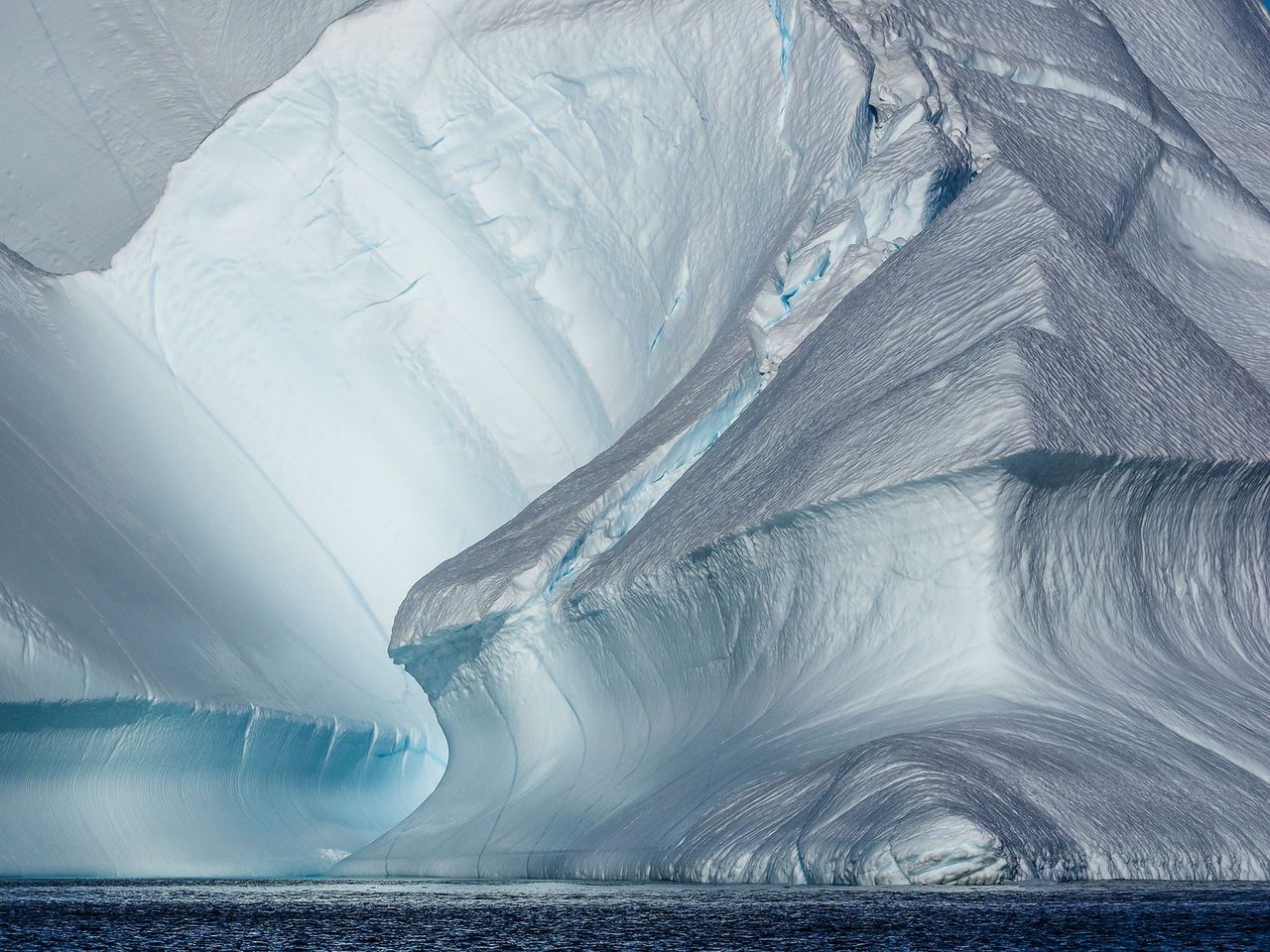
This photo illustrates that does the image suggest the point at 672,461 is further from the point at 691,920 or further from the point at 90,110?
the point at 90,110

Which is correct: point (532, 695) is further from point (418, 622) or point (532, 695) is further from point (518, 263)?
point (518, 263)

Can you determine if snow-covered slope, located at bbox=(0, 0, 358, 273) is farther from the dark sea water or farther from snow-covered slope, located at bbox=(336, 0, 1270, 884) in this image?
the dark sea water

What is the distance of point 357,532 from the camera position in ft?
55.5

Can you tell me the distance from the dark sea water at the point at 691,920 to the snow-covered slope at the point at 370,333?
6609 mm

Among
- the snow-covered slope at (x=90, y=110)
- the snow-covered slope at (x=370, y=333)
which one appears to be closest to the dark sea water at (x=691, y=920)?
the snow-covered slope at (x=370, y=333)

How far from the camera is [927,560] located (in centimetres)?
941

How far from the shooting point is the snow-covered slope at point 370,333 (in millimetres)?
14586

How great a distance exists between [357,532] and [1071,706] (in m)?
9.51

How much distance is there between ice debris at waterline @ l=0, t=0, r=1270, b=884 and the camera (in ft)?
29.7

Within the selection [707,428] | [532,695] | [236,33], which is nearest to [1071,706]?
[707,428]

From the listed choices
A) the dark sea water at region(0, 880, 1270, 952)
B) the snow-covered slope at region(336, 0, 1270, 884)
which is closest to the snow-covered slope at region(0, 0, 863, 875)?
the snow-covered slope at region(336, 0, 1270, 884)

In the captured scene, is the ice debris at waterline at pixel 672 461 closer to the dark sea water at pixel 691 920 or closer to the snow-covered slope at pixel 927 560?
the snow-covered slope at pixel 927 560

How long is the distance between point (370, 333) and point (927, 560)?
8529mm

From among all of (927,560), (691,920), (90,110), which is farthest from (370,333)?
(691,920)
